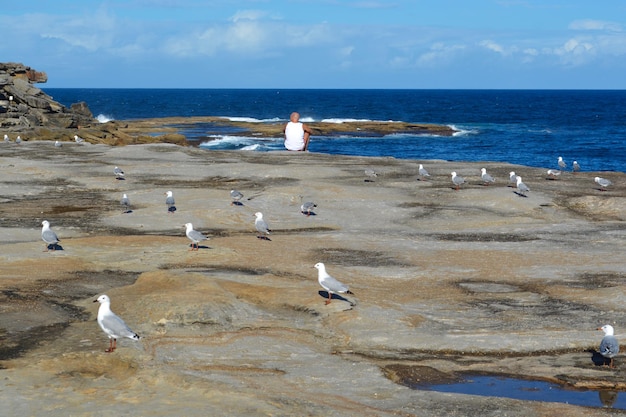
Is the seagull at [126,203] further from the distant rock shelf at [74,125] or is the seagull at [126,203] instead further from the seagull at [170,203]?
the distant rock shelf at [74,125]

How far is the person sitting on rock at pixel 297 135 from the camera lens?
112ft

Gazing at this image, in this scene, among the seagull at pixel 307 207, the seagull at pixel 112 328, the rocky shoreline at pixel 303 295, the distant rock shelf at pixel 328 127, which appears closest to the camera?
the rocky shoreline at pixel 303 295

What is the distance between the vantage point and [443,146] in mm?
78375

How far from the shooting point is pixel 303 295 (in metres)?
16.9

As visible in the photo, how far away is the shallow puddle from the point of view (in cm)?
1256

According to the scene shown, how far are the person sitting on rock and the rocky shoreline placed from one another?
267 centimetres

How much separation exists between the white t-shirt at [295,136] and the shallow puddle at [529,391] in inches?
852

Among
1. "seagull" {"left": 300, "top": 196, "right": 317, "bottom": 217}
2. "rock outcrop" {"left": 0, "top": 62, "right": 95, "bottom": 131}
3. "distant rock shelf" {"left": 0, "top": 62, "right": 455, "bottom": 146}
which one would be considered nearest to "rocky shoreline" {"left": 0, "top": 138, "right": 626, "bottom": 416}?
"seagull" {"left": 300, "top": 196, "right": 317, "bottom": 217}

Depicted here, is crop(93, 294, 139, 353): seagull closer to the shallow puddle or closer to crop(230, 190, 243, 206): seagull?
the shallow puddle

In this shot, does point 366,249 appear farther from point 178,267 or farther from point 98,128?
point 98,128

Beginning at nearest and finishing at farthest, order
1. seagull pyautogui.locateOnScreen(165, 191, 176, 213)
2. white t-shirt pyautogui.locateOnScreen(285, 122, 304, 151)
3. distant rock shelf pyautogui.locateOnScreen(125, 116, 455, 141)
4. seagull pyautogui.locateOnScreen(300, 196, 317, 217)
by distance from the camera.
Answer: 1. seagull pyautogui.locateOnScreen(165, 191, 176, 213)
2. seagull pyautogui.locateOnScreen(300, 196, 317, 217)
3. white t-shirt pyautogui.locateOnScreen(285, 122, 304, 151)
4. distant rock shelf pyautogui.locateOnScreen(125, 116, 455, 141)

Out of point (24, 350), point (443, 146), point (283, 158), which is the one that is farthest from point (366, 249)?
point (443, 146)

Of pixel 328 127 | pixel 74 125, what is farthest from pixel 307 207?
pixel 328 127

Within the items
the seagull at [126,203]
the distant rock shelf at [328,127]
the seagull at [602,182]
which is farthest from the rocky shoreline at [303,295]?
the distant rock shelf at [328,127]
